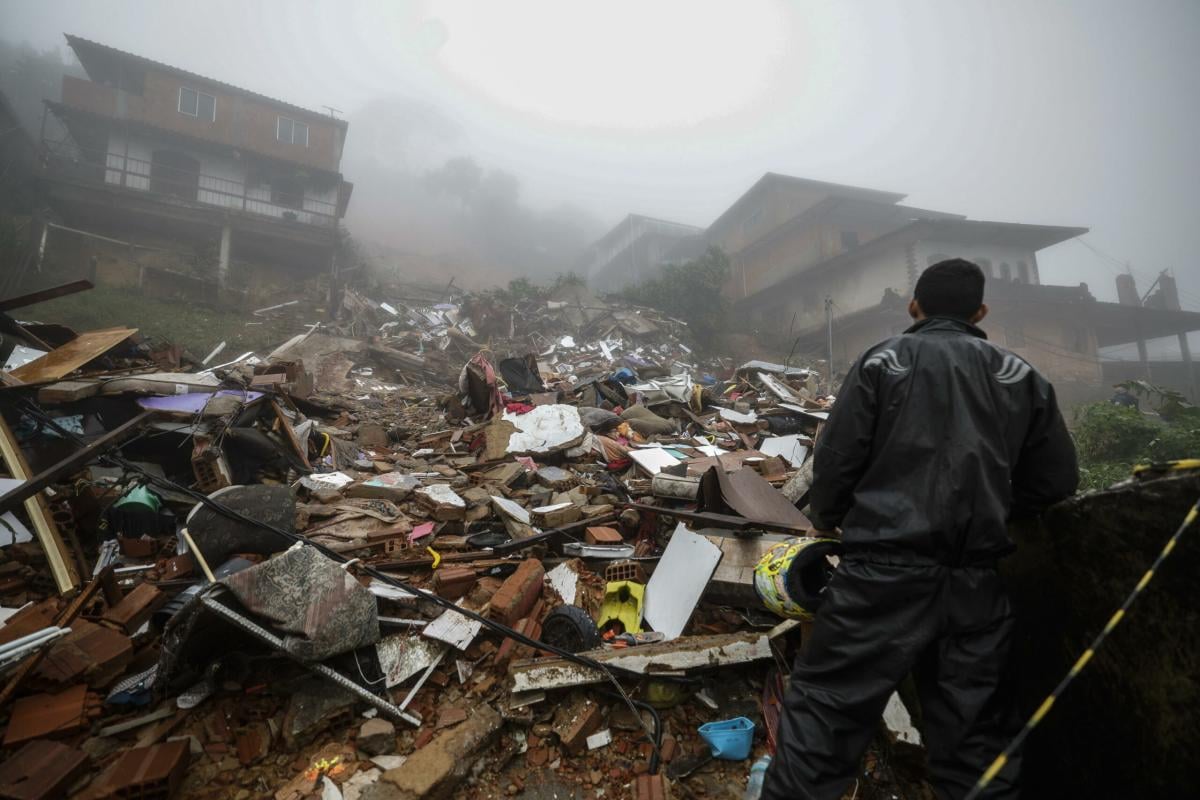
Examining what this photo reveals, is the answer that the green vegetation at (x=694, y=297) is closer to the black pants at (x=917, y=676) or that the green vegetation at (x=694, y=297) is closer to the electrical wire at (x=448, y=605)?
the electrical wire at (x=448, y=605)

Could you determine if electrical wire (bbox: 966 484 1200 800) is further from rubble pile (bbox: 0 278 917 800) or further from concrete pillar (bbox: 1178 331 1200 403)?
concrete pillar (bbox: 1178 331 1200 403)

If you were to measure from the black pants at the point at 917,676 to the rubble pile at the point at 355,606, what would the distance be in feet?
1.17

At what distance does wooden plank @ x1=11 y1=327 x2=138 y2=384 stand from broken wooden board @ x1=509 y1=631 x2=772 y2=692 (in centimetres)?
523

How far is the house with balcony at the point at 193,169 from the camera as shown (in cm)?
1590

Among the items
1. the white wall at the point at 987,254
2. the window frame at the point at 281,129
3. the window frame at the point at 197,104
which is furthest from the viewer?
the window frame at the point at 281,129

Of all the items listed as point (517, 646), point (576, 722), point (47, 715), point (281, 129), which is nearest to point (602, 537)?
point (517, 646)

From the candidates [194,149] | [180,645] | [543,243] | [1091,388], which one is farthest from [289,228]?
[1091,388]

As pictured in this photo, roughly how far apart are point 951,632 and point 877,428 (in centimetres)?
68

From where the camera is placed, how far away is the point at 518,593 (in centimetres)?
291

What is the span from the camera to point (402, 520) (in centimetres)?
389

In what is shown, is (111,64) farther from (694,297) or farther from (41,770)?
(41,770)

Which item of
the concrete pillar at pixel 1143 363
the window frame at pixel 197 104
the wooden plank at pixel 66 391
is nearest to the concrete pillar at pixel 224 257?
the window frame at pixel 197 104

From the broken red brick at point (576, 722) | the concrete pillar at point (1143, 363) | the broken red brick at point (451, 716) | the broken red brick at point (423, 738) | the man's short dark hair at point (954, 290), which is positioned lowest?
the broken red brick at point (423, 738)

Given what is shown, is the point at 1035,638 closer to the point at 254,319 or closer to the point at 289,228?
the point at 254,319
